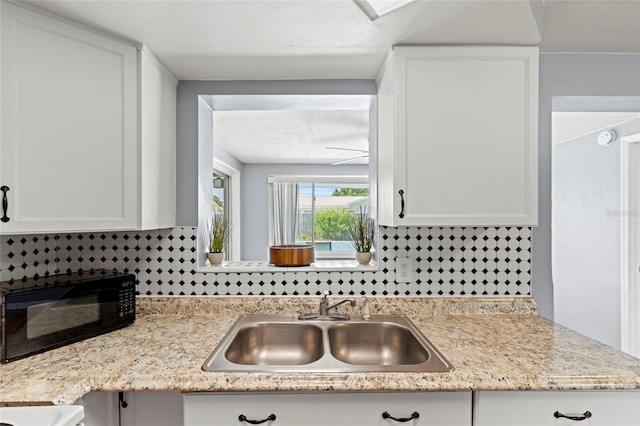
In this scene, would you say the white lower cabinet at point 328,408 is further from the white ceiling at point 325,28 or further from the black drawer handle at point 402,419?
the white ceiling at point 325,28

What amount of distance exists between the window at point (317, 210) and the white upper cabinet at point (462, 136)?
Result: 176 inches

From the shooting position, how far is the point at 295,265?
6.63 feet

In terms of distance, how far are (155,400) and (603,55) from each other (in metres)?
2.51

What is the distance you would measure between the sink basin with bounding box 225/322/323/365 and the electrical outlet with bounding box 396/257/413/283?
19.9 inches

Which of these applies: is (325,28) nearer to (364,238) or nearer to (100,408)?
(364,238)

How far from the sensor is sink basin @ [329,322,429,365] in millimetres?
1718

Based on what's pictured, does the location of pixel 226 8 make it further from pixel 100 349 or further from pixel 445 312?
pixel 445 312

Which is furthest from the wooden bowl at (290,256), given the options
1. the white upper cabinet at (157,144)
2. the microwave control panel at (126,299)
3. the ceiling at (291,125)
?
the ceiling at (291,125)

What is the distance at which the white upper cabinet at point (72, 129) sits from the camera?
130 centimetres

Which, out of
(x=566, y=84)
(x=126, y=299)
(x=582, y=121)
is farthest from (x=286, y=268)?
(x=582, y=121)

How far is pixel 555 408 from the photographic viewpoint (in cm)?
122

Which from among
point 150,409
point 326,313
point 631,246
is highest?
point 631,246

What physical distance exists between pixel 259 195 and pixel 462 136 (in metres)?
4.75

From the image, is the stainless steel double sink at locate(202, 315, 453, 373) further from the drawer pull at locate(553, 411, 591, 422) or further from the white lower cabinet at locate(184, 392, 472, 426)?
the drawer pull at locate(553, 411, 591, 422)
